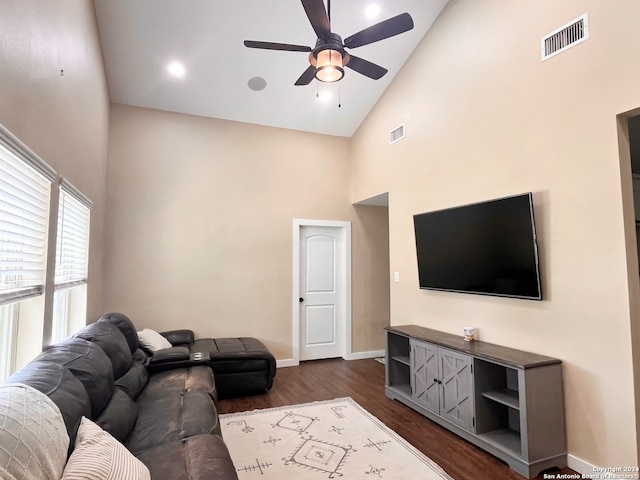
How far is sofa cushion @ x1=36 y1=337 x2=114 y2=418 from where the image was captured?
196 cm

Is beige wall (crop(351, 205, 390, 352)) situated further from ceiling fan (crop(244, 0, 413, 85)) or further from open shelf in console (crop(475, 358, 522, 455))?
ceiling fan (crop(244, 0, 413, 85))

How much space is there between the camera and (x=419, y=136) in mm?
4289

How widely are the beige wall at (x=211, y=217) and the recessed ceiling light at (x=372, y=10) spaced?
2087mm

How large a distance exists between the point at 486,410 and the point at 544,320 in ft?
2.82

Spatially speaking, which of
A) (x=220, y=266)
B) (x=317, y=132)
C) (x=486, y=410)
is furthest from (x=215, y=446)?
(x=317, y=132)

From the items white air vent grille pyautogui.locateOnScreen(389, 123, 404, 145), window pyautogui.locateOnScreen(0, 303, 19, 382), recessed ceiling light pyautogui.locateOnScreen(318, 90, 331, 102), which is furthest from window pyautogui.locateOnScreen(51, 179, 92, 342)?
white air vent grille pyautogui.locateOnScreen(389, 123, 404, 145)

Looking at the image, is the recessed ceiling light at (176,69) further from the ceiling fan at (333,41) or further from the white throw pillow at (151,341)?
the white throw pillow at (151,341)

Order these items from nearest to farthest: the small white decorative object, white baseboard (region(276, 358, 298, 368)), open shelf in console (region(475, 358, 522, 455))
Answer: open shelf in console (region(475, 358, 522, 455)), the small white decorative object, white baseboard (region(276, 358, 298, 368))

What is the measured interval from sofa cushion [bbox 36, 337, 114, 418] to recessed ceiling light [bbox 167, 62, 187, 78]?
3.22 meters

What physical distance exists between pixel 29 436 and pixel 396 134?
4.50 metres

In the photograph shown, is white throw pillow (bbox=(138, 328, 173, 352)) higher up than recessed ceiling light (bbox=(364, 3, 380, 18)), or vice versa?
recessed ceiling light (bbox=(364, 3, 380, 18))

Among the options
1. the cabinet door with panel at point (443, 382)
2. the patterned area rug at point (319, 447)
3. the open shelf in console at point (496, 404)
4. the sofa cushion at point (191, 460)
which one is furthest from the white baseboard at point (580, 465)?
the sofa cushion at point (191, 460)

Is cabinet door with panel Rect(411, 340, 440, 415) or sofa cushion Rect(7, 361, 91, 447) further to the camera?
cabinet door with panel Rect(411, 340, 440, 415)

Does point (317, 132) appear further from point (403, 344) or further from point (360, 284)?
point (403, 344)
